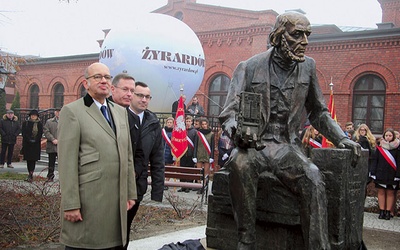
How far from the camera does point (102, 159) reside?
317 centimetres

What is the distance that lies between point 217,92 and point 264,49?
11.3 ft

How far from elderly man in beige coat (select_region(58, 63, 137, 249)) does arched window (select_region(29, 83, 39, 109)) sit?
3067 cm

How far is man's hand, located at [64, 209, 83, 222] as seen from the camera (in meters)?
3.02

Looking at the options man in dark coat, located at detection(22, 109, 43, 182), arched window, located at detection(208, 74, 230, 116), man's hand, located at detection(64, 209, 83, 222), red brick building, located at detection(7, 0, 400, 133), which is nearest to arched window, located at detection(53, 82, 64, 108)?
red brick building, located at detection(7, 0, 400, 133)

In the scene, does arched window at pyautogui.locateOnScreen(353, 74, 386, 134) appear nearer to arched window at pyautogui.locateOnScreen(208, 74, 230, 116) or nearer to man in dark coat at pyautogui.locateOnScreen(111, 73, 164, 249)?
arched window at pyautogui.locateOnScreen(208, 74, 230, 116)

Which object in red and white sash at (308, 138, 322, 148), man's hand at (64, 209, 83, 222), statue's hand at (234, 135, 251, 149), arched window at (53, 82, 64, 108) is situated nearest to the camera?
man's hand at (64, 209, 83, 222)

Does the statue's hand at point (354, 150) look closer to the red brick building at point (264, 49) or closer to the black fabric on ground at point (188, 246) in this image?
the black fabric on ground at point (188, 246)

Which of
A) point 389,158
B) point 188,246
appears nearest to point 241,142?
point 188,246

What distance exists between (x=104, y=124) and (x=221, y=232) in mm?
1546

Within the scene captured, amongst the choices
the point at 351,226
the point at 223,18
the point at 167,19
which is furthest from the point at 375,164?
the point at 223,18

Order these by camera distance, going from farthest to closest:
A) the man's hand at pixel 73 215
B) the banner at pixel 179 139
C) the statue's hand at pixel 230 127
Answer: the banner at pixel 179 139, the statue's hand at pixel 230 127, the man's hand at pixel 73 215

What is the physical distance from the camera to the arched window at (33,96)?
1261 inches

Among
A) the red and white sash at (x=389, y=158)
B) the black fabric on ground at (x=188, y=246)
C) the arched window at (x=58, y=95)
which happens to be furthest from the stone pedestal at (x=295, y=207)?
the arched window at (x=58, y=95)

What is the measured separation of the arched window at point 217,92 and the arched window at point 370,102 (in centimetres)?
708
